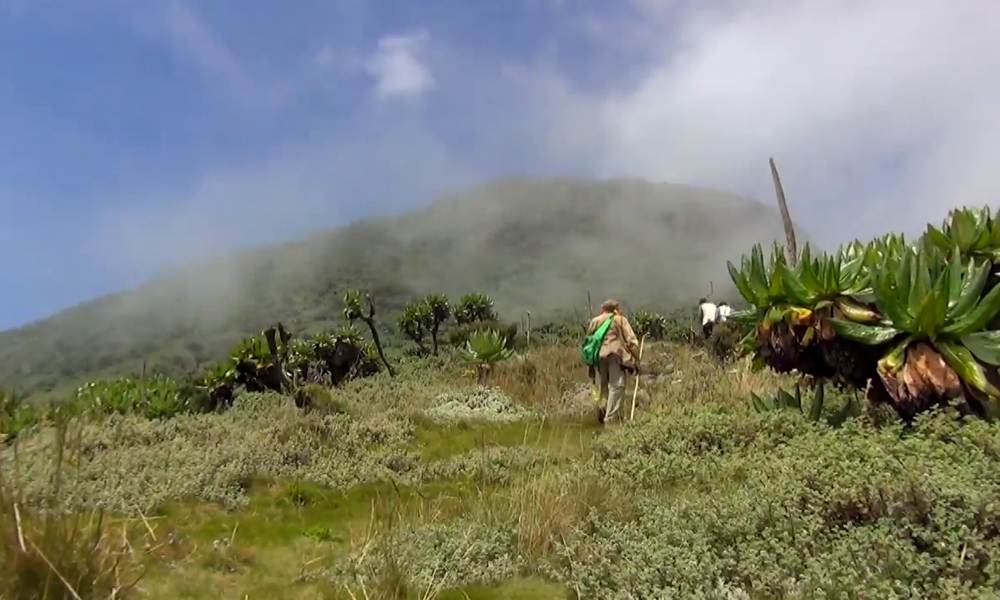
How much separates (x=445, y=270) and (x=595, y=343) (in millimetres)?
74193

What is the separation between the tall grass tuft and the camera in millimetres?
2537

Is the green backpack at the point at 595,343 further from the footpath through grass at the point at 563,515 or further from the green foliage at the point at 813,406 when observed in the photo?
the green foliage at the point at 813,406

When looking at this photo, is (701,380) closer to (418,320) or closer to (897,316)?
(897,316)

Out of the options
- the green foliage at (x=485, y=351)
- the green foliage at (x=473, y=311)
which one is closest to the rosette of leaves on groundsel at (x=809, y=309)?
the green foliage at (x=485, y=351)

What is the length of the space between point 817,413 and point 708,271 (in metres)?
76.9

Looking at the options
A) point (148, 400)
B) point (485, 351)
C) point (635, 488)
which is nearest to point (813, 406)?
point (635, 488)

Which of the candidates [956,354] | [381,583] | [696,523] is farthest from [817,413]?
[381,583]

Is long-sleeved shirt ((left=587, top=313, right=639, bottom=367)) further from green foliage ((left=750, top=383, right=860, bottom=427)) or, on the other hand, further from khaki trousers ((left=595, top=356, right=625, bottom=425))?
green foliage ((left=750, top=383, right=860, bottom=427))

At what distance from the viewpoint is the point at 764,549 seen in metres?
3.74

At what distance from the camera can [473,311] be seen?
27.6m

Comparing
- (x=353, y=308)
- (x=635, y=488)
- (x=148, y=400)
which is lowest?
(x=635, y=488)

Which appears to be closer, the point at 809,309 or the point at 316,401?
the point at 809,309

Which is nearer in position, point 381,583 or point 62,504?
point 62,504

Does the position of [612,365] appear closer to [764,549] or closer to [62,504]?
[764,549]
